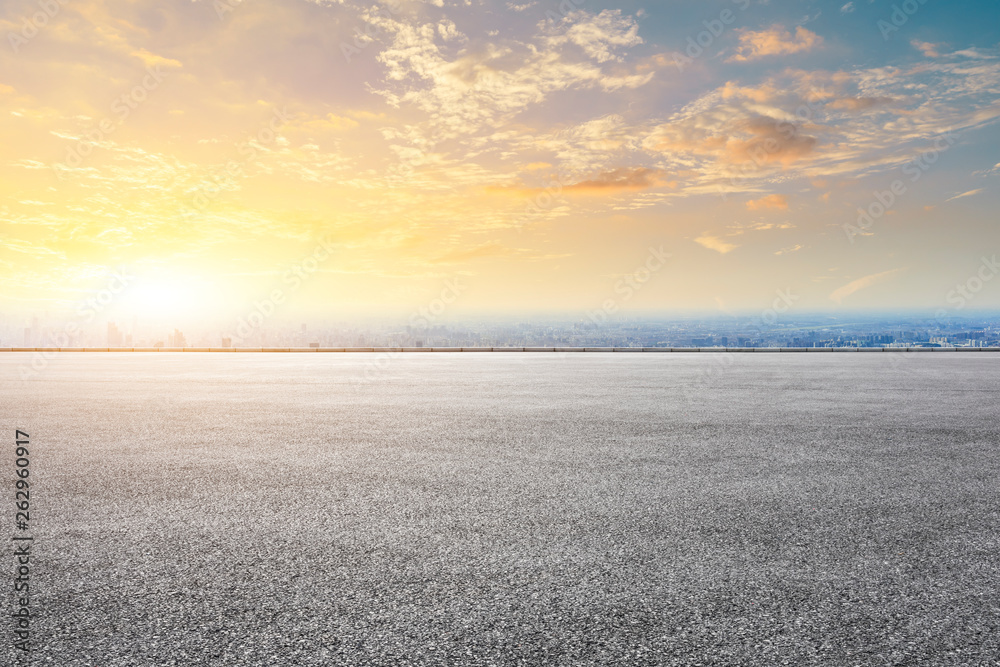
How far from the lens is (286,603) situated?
13.3 ft

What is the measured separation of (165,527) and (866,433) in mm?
9297

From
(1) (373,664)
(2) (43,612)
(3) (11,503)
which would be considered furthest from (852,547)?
(3) (11,503)

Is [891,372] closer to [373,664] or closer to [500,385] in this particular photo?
[500,385]

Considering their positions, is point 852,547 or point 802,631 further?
point 852,547

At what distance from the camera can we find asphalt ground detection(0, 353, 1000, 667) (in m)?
3.60

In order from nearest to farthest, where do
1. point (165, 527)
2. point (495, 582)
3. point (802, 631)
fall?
point (802, 631), point (495, 582), point (165, 527)

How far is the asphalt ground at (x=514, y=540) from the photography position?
11.8 feet

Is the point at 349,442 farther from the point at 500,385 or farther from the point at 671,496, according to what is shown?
the point at 500,385

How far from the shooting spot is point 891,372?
73.6 ft

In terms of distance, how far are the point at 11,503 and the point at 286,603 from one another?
411 cm

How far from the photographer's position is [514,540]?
5188 mm

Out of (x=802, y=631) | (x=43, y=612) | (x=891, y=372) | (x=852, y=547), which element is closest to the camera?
(x=802, y=631)

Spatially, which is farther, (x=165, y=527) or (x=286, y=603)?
(x=165, y=527)

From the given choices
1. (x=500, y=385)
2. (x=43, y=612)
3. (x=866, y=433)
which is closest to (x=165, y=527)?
(x=43, y=612)
